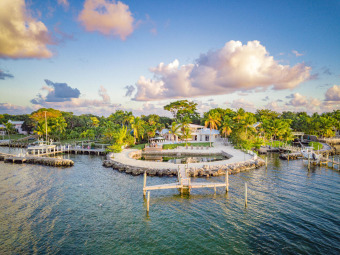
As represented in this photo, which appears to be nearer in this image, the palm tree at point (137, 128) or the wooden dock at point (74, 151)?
the wooden dock at point (74, 151)

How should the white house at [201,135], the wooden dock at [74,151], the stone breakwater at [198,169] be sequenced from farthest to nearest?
1. the white house at [201,135]
2. the wooden dock at [74,151]
3. the stone breakwater at [198,169]

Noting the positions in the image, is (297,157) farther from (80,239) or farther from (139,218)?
(80,239)

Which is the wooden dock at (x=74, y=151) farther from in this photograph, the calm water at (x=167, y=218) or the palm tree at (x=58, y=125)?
the calm water at (x=167, y=218)

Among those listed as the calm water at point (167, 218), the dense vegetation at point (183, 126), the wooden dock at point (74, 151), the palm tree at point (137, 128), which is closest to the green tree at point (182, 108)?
the dense vegetation at point (183, 126)

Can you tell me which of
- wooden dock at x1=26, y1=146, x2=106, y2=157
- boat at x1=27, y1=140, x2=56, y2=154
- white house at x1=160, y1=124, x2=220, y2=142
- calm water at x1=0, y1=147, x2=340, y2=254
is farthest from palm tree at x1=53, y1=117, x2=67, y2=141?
calm water at x1=0, y1=147, x2=340, y2=254

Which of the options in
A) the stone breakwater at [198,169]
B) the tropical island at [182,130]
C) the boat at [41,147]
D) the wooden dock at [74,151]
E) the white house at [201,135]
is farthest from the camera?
the white house at [201,135]

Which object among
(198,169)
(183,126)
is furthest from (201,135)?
(198,169)

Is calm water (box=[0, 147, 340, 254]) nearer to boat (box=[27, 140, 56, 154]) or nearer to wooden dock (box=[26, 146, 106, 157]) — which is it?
boat (box=[27, 140, 56, 154])
